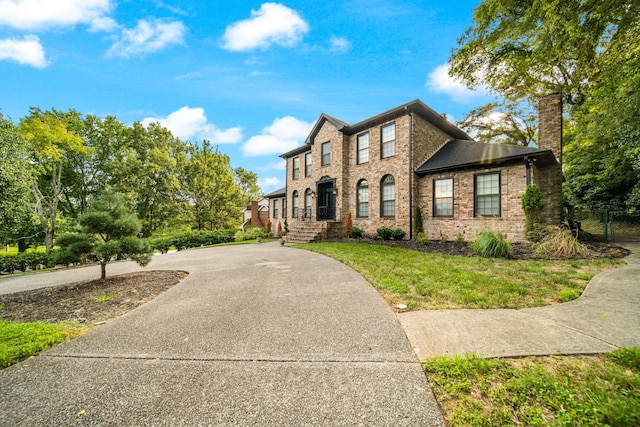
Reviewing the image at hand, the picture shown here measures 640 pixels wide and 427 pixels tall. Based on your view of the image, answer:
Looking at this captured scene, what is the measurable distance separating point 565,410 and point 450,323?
56.2 inches

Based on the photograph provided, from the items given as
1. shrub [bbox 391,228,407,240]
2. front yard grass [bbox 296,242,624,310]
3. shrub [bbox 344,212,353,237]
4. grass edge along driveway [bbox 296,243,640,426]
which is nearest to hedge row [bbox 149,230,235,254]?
shrub [bbox 344,212,353,237]

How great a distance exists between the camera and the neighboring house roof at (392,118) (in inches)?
470

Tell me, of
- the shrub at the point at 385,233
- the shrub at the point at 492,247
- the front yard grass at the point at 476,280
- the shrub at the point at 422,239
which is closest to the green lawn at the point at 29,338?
the front yard grass at the point at 476,280

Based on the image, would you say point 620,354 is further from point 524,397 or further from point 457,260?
point 457,260

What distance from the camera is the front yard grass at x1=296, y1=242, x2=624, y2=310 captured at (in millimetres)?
3891

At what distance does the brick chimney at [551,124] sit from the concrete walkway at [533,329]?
8.55 m

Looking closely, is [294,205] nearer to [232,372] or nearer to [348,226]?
[348,226]

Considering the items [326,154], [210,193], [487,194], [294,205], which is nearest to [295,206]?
[294,205]

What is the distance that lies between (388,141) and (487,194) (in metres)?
5.30

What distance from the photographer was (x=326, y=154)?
52.1ft

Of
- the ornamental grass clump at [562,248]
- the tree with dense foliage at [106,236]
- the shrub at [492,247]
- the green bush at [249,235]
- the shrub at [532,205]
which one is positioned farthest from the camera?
the green bush at [249,235]

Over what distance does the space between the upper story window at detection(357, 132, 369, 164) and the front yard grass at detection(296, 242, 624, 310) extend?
26.8ft

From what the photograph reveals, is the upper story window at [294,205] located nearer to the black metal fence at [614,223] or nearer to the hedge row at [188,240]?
the hedge row at [188,240]

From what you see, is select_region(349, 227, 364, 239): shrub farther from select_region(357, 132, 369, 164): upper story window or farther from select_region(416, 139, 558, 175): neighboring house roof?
select_region(416, 139, 558, 175): neighboring house roof
